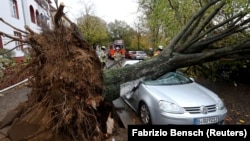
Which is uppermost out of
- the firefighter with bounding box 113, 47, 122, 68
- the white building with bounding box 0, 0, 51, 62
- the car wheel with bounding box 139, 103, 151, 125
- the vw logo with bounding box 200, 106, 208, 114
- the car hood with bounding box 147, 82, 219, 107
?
the white building with bounding box 0, 0, 51, 62

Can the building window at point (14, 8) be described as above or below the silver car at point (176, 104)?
above

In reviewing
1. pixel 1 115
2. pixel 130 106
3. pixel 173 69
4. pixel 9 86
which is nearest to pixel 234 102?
pixel 173 69

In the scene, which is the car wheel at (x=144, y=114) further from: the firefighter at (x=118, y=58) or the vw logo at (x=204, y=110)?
the firefighter at (x=118, y=58)

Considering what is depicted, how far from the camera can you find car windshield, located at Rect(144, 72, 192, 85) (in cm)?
634

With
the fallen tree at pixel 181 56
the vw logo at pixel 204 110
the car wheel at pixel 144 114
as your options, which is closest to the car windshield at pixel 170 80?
the fallen tree at pixel 181 56

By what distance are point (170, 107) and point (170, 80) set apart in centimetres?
150

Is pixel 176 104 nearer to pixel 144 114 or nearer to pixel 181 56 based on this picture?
pixel 144 114

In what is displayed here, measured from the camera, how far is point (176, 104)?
5.09 metres

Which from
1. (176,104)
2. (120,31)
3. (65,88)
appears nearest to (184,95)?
(176,104)

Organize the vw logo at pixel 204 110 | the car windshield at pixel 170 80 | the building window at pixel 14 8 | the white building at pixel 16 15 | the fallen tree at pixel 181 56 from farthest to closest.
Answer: the building window at pixel 14 8 → the white building at pixel 16 15 → the car windshield at pixel 170 80 → the fallen tree at pixel 181 56 → the vw logo at pixel 204 110

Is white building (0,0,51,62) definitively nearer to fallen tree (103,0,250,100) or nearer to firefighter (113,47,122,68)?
firefighter (113,47,122,68)

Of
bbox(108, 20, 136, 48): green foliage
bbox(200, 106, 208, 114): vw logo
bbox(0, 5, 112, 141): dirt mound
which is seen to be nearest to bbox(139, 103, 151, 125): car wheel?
bbox(0, 5, 112, 141): dirt mound

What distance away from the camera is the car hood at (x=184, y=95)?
5.19 m

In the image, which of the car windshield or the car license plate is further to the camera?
the car windshield
